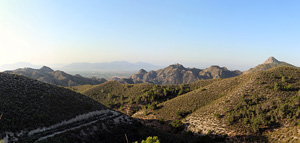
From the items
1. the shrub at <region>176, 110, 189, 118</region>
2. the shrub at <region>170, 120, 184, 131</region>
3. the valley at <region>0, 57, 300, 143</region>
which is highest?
the valley at <region>0, 57, 300, 143</region>

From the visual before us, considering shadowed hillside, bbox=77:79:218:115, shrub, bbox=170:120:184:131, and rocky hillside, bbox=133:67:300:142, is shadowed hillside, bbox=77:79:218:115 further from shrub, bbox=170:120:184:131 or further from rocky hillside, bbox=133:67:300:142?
shrub, bbox=170:120:184:131

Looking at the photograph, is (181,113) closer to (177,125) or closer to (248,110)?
(177,125)

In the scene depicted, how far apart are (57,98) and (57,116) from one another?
10.1 m

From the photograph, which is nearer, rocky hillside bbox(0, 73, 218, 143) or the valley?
rocky hillside bbox(0, 73, 218, 143)

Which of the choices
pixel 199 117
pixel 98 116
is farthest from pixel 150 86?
pixel 98 116

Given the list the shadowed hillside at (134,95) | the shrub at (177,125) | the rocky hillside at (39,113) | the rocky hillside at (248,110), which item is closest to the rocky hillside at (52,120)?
the rocky hillside at (39,113)

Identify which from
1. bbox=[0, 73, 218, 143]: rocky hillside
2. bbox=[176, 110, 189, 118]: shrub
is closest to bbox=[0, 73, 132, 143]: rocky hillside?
bbox=[0, 73, 218, 143]: rocky hillside

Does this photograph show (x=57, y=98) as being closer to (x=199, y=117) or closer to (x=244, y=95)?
(x=199, y=117)

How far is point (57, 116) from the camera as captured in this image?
Answer: 35.2m

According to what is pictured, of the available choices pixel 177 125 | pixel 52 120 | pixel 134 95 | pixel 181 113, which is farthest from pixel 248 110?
pixel 134 95

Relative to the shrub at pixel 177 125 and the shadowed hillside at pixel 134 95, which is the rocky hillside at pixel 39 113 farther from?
the shadowed hillside at pixel 134 95

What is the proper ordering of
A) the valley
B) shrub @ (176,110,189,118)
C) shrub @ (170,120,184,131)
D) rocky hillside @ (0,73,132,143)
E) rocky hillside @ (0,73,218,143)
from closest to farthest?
rocky hillside @ (0,73,132,143)
rocky hillside @ (0,73,218,143)
the valley
shrub @ (170,120,184,131)
shrub @ (176,110,189,118)

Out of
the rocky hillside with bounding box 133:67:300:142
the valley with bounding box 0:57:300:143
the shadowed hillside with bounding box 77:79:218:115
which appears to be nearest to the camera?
the valley with bounding box 0:57:300:143

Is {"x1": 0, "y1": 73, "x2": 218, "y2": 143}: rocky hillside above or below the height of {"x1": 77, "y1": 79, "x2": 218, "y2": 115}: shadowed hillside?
above
